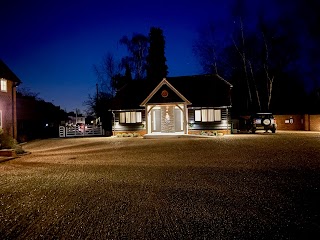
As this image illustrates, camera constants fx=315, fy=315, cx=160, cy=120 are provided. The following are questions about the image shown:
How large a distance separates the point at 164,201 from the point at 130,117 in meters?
24.5

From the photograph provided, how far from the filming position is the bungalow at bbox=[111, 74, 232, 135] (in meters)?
28.8

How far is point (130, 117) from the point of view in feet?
101

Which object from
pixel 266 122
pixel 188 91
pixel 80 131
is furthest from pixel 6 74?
pixel 266 122

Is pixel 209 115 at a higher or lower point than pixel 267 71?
lower

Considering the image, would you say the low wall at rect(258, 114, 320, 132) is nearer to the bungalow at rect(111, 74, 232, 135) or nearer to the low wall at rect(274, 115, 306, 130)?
the low wall at rect(274, 115, 306, 130)

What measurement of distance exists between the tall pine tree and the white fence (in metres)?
12.2

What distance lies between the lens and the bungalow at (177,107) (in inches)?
1133

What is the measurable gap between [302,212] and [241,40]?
33174mm

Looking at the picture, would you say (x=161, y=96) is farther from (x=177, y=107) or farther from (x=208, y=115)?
Result: (x=208, y=115)

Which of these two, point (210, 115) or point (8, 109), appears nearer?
point (8, 109)

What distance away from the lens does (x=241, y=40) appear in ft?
119

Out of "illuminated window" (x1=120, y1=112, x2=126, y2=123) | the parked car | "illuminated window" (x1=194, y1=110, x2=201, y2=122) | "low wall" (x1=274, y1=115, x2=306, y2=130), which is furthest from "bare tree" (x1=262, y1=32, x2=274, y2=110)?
"illuminated window" (x1=120, y1=112, x2=126, y2=123)

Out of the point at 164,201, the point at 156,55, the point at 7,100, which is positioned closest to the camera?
the point at 164,201

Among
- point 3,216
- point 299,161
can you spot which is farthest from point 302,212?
point 299,161
